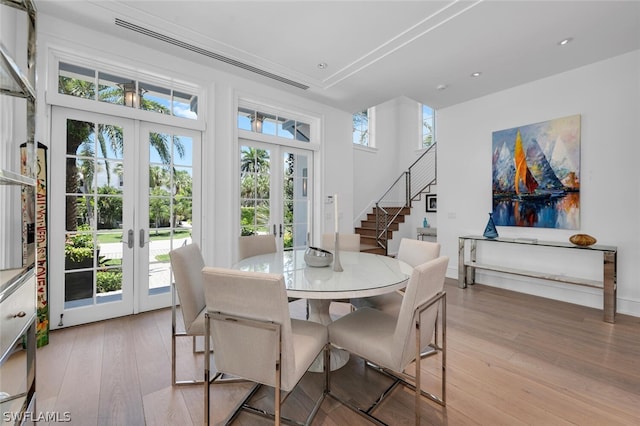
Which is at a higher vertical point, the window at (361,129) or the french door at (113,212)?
the window at (361,129)

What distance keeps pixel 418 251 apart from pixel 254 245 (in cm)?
160

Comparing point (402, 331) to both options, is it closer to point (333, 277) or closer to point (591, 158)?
point (333, 277)

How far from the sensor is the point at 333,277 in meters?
1.88

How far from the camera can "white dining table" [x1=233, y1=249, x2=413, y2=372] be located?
5.27 ft

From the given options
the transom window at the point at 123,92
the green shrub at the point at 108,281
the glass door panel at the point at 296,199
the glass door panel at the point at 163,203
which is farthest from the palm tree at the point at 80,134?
the glass door panel at the point at 296,199

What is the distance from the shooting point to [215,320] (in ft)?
4.61

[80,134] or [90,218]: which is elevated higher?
[80,134]

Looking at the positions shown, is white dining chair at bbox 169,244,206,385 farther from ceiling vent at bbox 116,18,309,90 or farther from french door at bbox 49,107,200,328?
ceiling vent at bbox 116,18,309,90

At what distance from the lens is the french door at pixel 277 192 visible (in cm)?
404

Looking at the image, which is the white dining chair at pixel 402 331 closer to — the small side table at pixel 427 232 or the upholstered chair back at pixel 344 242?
the upholstered chair back at pixel 344 242

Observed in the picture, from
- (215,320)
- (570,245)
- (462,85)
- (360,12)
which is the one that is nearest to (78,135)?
(215,320)

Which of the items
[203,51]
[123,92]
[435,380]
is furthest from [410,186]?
[123,92]

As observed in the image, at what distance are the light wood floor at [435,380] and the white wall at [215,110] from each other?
1316 millimetres

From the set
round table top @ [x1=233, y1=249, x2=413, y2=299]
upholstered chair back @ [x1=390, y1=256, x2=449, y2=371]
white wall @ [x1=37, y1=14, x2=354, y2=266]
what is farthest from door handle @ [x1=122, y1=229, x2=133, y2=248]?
upholstered chair back @ [x1=390, y1=256, x2=449, y2=371]
